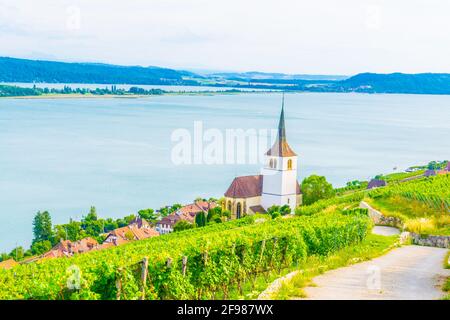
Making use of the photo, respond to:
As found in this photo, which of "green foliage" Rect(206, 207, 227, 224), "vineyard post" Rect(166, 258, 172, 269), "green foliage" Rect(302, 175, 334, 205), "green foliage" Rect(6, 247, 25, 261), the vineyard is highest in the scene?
"vineyard post" Rect(166, 258, 172, 269)

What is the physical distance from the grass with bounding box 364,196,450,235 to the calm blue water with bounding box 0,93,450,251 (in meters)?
31.5

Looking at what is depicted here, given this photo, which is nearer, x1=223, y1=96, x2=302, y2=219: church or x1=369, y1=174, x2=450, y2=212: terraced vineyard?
x1=369, y1=174, x2=450, y2=212: terraced vineyard

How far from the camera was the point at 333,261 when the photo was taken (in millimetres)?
11648

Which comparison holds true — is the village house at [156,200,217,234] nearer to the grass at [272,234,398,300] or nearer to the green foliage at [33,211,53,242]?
the green foliage at [33,211,53,242]

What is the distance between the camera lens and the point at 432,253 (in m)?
13.7

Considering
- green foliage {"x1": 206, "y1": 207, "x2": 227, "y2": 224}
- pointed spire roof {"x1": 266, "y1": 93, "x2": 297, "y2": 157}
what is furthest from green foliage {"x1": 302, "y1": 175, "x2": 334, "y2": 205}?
green foliage {"x1": 206, "y1": 207, "x2": 227, "y2": 224}

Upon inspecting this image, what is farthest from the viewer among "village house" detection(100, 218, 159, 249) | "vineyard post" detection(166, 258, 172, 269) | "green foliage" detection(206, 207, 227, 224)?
"village house" detection(100, 218, 159, 249)

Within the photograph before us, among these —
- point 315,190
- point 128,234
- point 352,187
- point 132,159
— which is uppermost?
point 315,190

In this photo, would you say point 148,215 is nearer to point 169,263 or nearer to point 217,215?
point 217,215

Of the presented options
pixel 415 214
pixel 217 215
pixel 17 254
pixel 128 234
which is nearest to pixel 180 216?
pixel 128 234

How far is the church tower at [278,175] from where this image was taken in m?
A: 46.8

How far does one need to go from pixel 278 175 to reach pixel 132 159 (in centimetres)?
3740

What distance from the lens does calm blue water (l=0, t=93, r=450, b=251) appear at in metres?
58.8

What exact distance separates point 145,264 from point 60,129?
115458mm
